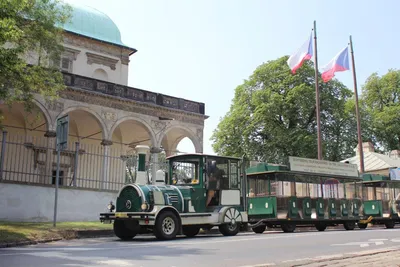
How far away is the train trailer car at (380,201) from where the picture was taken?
24.8 metres

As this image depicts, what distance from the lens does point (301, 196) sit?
20.8m

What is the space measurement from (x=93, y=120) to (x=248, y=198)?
43.1 ft

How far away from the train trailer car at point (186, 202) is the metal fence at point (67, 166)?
6084 mm

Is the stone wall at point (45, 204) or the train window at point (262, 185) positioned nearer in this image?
the stone wall at point (45, 204)

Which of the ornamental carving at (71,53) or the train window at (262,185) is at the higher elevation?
the ornamental carving at (71,53)

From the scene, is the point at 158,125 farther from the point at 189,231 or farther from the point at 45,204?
the point at 189,231

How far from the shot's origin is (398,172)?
27828 millimetres

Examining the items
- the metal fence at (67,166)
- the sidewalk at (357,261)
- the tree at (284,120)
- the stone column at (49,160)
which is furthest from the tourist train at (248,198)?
the tree at (284,120)

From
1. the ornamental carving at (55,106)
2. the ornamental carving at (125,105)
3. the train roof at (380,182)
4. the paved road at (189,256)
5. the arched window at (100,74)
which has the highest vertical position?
the arched window at (100,74)

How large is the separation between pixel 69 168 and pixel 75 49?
11.2 m

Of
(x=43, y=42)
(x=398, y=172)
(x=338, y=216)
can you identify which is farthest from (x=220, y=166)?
(x=398, y=172)

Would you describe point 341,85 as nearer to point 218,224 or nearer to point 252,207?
point 252,207

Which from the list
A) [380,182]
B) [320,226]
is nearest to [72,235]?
[320,226]

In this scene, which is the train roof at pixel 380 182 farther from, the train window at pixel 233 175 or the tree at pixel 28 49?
the tree at pixel 28 49
